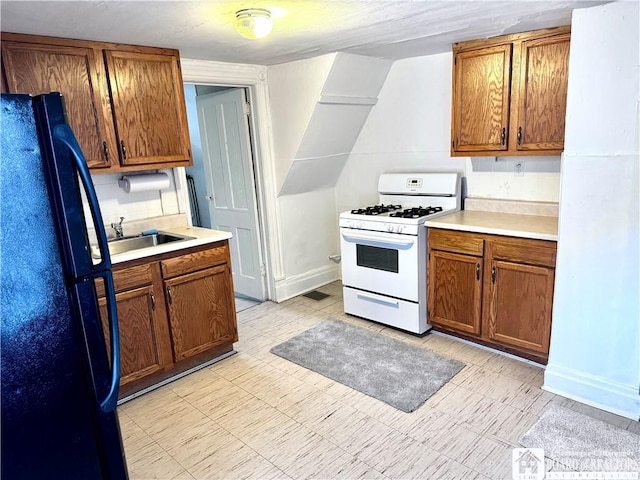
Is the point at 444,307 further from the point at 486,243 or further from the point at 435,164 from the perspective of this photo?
the point at 435,164

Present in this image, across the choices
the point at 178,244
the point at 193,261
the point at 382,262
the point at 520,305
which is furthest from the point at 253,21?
the point at 520,305

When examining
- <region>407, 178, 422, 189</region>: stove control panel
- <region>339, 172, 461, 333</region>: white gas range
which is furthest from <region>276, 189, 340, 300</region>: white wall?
<region>407, 178, 422, 189</region>: stove control panel

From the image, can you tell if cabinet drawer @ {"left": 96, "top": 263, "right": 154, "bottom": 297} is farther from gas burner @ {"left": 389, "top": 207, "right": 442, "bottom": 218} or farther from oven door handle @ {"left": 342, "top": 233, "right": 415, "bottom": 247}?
gas burner @ {"left": 389, "top": 207, "right": 442, "bottom": 218}

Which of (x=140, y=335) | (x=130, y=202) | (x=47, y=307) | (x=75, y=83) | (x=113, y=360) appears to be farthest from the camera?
(x=130, y=202)

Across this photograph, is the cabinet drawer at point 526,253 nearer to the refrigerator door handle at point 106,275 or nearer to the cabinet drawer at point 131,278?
the cabinet drawer at point 131,278

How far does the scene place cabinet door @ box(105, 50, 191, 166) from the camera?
2662 mm

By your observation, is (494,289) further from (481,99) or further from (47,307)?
(47,307)

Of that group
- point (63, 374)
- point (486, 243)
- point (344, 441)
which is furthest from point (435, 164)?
point (63, 374)

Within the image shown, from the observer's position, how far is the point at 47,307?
1.25m

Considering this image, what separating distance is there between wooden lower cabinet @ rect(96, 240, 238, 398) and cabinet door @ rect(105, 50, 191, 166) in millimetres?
697

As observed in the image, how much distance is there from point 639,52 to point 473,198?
1.56 metres

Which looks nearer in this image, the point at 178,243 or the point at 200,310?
the point at 178,243

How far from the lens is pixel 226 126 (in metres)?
3.96

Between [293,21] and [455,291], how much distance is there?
2008 millimetres
